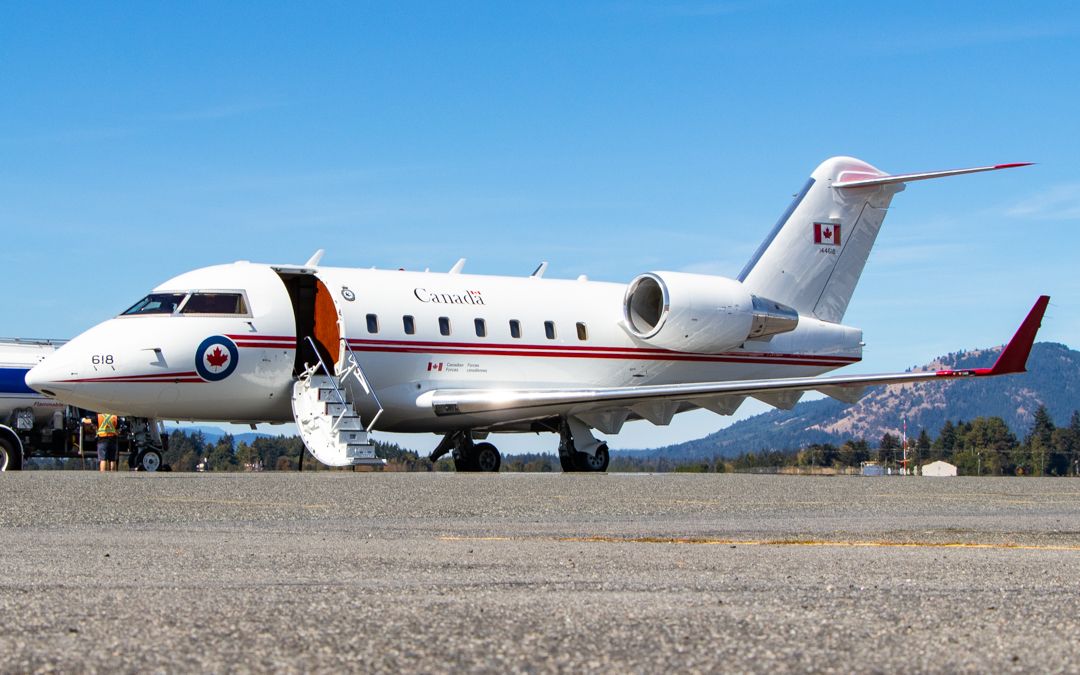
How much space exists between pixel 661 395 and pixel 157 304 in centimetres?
912

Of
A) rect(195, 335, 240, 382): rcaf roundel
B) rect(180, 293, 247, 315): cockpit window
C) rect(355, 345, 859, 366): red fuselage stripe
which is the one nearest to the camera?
rect(195, 335, 240, 382): rcaf roundel

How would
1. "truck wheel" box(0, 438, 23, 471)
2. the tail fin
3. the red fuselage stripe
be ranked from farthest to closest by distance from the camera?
1. the tail fin
2. the red fuselage stripe
3. "truck wheel" box(0, 438, 23, 471)

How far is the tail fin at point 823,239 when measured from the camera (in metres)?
31.0

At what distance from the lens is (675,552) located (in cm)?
935

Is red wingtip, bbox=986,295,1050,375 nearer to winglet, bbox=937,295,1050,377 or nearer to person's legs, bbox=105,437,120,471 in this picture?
winglet, bbox=937,295,1050,377

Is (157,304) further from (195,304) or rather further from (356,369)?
(356,369)

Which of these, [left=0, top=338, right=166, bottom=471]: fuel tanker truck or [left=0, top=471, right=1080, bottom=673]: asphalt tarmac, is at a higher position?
[left=0, top=338, right=166, bottom=471]: fuel tanker truck

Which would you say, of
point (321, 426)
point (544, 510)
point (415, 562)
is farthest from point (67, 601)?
point (321, 426)

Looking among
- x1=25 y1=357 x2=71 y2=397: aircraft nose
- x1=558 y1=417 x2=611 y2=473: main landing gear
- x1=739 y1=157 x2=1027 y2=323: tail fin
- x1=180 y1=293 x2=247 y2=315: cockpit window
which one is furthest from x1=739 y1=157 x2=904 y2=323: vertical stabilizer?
x1=25 y1=357 x2=71 y2=397: aircraft nose

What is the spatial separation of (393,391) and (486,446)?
2.88 meters

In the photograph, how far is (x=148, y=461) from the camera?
2655 cm

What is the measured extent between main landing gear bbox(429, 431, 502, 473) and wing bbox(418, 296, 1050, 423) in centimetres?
152

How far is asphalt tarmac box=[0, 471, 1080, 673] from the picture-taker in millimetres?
4918

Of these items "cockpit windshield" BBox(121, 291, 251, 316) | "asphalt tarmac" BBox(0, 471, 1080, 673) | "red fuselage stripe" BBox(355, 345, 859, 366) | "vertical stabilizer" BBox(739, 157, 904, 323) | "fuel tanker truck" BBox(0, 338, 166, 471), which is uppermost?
"vertical stabilizer" BBox(739, 157, 904, 323)
